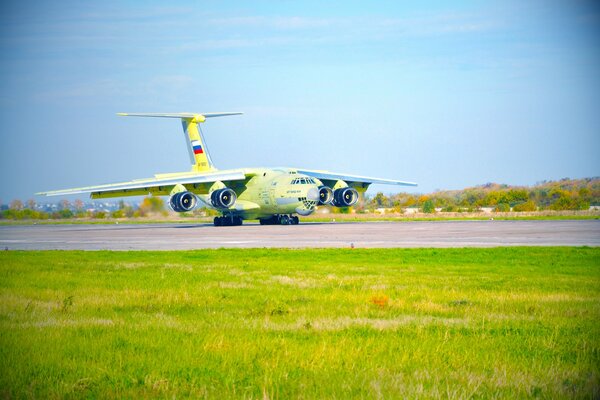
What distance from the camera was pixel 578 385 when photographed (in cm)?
693

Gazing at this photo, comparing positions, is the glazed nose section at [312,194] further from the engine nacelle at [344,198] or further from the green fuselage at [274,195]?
the engine nacelle at [344,198]

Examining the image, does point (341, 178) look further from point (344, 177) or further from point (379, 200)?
point (379, 200)

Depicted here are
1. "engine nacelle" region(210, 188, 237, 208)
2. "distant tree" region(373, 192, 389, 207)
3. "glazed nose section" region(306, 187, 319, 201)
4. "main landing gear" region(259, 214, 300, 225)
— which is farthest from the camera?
"distant tree" region(373, 192, 389, 207)

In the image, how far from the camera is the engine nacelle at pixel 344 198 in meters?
50.3

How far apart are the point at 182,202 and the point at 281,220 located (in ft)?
27.2

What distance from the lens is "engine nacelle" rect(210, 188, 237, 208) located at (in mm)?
48656

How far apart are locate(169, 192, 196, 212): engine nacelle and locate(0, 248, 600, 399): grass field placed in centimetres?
2972

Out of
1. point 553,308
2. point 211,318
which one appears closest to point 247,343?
point 211,318

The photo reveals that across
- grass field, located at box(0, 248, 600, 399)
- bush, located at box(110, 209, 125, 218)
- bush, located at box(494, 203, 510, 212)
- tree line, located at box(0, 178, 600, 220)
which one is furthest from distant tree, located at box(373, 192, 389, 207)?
grass field, located at box(0, 248, 600, 399)

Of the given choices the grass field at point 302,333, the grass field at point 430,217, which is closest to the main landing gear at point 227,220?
the grass field at point 430,217

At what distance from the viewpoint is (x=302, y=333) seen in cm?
930

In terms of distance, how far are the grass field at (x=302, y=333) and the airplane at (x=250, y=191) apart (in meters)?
30.6

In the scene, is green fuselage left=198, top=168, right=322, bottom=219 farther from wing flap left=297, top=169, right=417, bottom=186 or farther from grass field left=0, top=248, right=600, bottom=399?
grass field left=0, top=248, right=600, bottom=399

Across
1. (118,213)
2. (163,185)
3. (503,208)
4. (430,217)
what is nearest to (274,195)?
(163,185)
